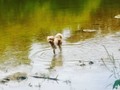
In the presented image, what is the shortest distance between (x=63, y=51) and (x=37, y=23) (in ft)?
28.4

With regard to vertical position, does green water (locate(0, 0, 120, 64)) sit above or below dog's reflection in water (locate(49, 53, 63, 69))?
above

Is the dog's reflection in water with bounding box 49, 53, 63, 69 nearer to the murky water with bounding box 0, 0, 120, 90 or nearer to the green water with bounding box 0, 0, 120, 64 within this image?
the murky water with bounding box 0, 0, 120, 90

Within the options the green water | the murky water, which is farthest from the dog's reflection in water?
the green water

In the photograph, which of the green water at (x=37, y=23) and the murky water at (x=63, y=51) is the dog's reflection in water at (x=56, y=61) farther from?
the green water at (x=37, y=23)

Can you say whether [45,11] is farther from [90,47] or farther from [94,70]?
[94,70]

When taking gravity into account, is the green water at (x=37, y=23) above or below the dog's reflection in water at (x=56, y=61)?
above

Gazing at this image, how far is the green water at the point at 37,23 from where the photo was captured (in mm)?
14250

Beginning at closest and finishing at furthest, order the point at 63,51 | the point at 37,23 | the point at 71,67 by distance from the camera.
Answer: the point at 71,67
the point at 63,51
the point at 37,23

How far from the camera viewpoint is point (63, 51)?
42.9ft

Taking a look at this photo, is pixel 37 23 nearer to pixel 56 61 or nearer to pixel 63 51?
pixel 63 51

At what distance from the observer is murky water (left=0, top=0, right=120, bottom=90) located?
9.48 metres

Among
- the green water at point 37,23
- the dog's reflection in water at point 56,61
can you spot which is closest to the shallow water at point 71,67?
the dog's reflection in water at point 56,61

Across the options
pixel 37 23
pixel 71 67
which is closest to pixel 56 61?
pixel 71 67

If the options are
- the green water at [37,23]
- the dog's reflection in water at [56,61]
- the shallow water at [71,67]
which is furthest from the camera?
the green water at [37,23]
